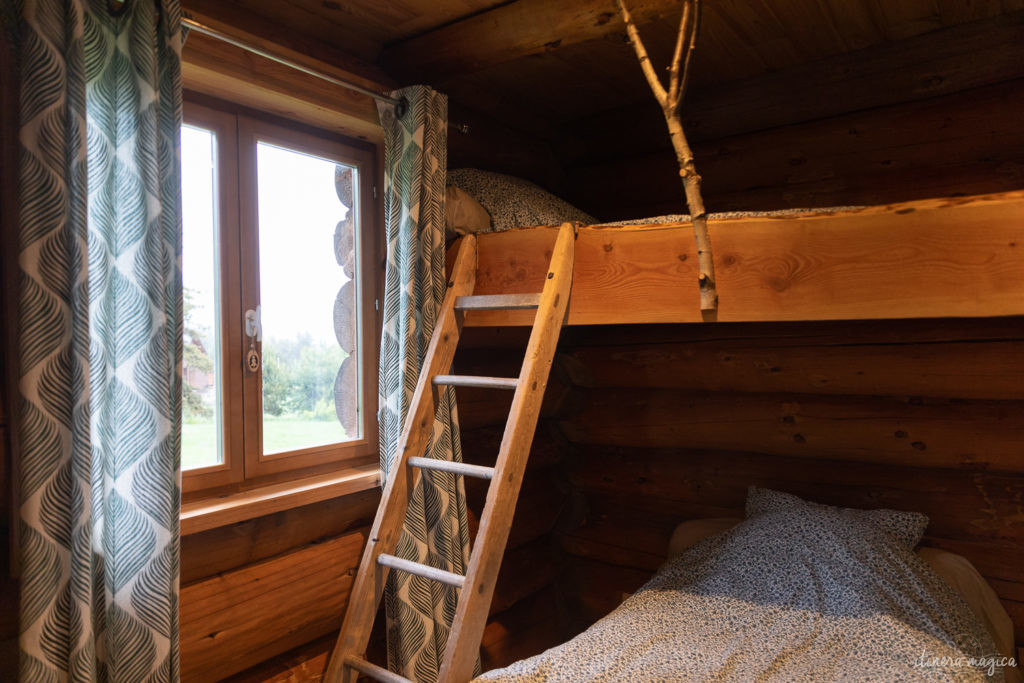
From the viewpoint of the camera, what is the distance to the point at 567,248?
2.05 meters

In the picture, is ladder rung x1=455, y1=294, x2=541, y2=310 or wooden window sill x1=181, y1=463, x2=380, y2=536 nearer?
wooden window sill x1=181, y1=463, x2=380, y2=536

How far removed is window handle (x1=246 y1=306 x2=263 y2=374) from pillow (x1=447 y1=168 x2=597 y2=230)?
2.88 ft

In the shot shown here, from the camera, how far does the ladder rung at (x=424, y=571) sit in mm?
1781

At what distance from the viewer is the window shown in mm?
2023

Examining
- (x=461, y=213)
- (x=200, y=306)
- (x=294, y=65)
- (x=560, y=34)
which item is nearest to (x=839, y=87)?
(x=560, y=34)

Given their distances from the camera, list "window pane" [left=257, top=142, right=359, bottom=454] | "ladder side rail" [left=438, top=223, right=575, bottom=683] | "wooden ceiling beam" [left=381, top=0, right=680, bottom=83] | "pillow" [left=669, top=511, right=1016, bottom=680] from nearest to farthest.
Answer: "ladder side rail" [left=438, top=223, right=575, bottom=683]
"wooden ceiling beam" [left=381, top=0, right=680, bottom=83]
"window pane" [left=257, top=142, right=359, bottom=454]
"pillow" [left=669, top=511, right=1016, bottom=680]

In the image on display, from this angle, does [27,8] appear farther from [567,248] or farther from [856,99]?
[856,99]

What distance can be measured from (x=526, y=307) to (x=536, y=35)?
34.1 inches

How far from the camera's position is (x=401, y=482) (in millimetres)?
2074

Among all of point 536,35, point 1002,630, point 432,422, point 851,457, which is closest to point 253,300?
point 432,422

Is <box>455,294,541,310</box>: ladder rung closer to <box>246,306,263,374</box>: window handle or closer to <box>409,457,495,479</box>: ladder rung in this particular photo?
<box>409,457,495,479</box>: ladder rung

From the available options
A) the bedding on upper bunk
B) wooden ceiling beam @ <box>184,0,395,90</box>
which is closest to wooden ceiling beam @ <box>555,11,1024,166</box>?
wooden ceiling beam @ <box>184,0,395,90</box>

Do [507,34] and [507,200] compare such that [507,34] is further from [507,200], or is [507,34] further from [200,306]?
[200,306]

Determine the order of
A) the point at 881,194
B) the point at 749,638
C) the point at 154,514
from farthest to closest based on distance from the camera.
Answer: the point at 881,194 → the point at 749,638 → the point at 154,514
